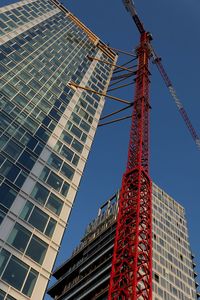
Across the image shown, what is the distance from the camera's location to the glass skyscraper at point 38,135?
34.2 meters

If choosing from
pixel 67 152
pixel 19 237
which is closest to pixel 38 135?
pixel 67 152

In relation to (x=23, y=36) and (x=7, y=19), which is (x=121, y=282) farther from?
(x=7, y=19)

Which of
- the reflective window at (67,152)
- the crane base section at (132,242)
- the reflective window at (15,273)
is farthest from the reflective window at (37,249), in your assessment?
the crane base section at (132,242)

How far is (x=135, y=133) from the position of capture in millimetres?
70000

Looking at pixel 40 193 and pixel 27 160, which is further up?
pixel 27 160

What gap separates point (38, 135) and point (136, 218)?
56.4 feet

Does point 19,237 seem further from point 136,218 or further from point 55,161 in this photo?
point 136,218

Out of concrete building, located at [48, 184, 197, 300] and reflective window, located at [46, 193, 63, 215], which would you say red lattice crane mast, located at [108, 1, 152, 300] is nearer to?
reflective window, located at [46, 193, 63, 215]

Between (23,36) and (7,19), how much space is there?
13.6ft

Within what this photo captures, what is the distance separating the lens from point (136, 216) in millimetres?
53500

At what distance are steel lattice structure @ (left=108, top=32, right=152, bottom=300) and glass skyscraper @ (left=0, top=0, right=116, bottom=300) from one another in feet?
28.2

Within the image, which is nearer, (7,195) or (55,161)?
(7,195)

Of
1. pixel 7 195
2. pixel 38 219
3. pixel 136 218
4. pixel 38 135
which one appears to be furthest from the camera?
pixel 136 218

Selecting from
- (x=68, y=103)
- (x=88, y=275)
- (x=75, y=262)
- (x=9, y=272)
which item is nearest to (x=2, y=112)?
(x=68, y=103)
